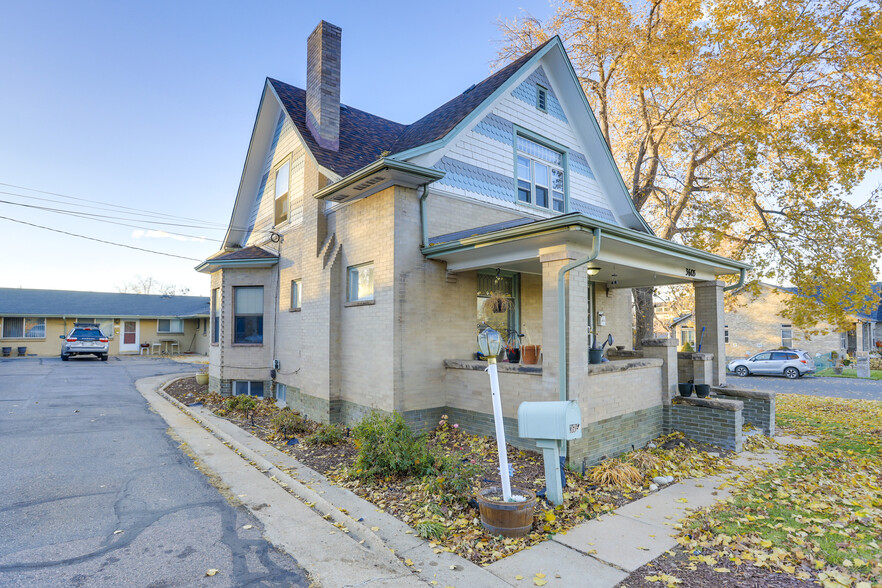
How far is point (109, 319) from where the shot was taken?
110ft

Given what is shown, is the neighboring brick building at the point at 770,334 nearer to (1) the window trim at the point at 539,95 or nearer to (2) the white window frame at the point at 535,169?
(2) the white window frame at the point at 535,169

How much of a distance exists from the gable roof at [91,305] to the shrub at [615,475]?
3436cm

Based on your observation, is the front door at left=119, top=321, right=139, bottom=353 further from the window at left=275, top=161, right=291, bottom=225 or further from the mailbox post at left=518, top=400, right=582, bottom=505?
the mailbox post at left=518, top=400, right=582, bottom=505

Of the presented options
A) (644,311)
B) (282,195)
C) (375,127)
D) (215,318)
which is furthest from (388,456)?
(644,311)

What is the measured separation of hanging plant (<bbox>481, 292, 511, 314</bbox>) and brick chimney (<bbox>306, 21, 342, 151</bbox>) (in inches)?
204

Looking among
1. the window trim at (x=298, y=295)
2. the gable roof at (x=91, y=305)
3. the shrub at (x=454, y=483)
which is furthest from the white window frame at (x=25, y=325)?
the shrub at (x=454, y=483)

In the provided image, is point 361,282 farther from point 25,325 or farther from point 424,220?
point 25,325

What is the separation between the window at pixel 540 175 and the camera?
11.2m

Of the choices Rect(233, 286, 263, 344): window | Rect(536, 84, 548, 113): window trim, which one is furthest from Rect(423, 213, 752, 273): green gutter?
Rect(233, 286, 263, 344): window

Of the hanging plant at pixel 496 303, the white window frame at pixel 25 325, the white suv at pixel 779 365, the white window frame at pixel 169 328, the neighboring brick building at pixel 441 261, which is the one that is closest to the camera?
the neighboring brick building at pixel 441 261

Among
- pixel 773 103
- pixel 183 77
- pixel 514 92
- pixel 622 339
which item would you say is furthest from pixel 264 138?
pixel 773 103

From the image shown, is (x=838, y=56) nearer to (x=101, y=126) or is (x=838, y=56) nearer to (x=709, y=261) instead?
(x=709, y=261)

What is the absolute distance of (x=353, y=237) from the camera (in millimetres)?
9461

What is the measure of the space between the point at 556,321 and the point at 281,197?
9.28 meters
